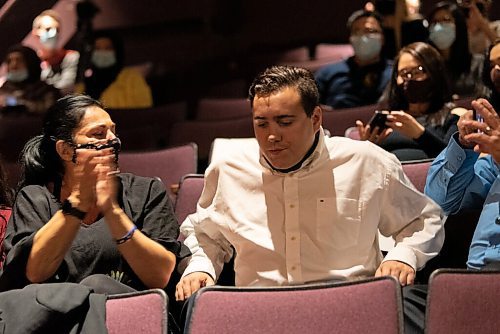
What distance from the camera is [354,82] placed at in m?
3.51

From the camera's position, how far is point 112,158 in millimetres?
2006

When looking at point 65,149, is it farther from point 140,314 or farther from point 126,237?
point 140,314

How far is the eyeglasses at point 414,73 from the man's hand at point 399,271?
0.86m

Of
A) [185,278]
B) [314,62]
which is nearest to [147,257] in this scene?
[185,278]

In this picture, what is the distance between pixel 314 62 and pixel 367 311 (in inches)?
124

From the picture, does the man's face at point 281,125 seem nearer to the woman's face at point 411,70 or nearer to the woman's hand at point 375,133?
the woman's hand at point 375,133

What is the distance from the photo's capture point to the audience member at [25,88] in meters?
3.90

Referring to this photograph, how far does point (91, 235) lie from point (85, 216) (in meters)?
0.04

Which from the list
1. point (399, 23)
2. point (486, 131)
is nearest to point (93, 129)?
point (486, 131)

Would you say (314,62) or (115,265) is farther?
(314,62)

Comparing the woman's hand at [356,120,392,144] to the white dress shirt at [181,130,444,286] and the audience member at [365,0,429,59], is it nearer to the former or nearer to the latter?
the white dress shirt at [181,130,444,286]

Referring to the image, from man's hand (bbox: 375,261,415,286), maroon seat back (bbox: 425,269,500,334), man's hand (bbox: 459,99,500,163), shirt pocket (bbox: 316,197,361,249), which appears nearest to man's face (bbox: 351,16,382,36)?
man's hand (bbox: 459,99,500,163)

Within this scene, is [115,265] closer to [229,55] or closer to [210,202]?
[210,202]

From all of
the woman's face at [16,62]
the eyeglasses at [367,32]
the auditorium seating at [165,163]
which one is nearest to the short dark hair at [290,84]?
the auditorium seating at [165,163]
